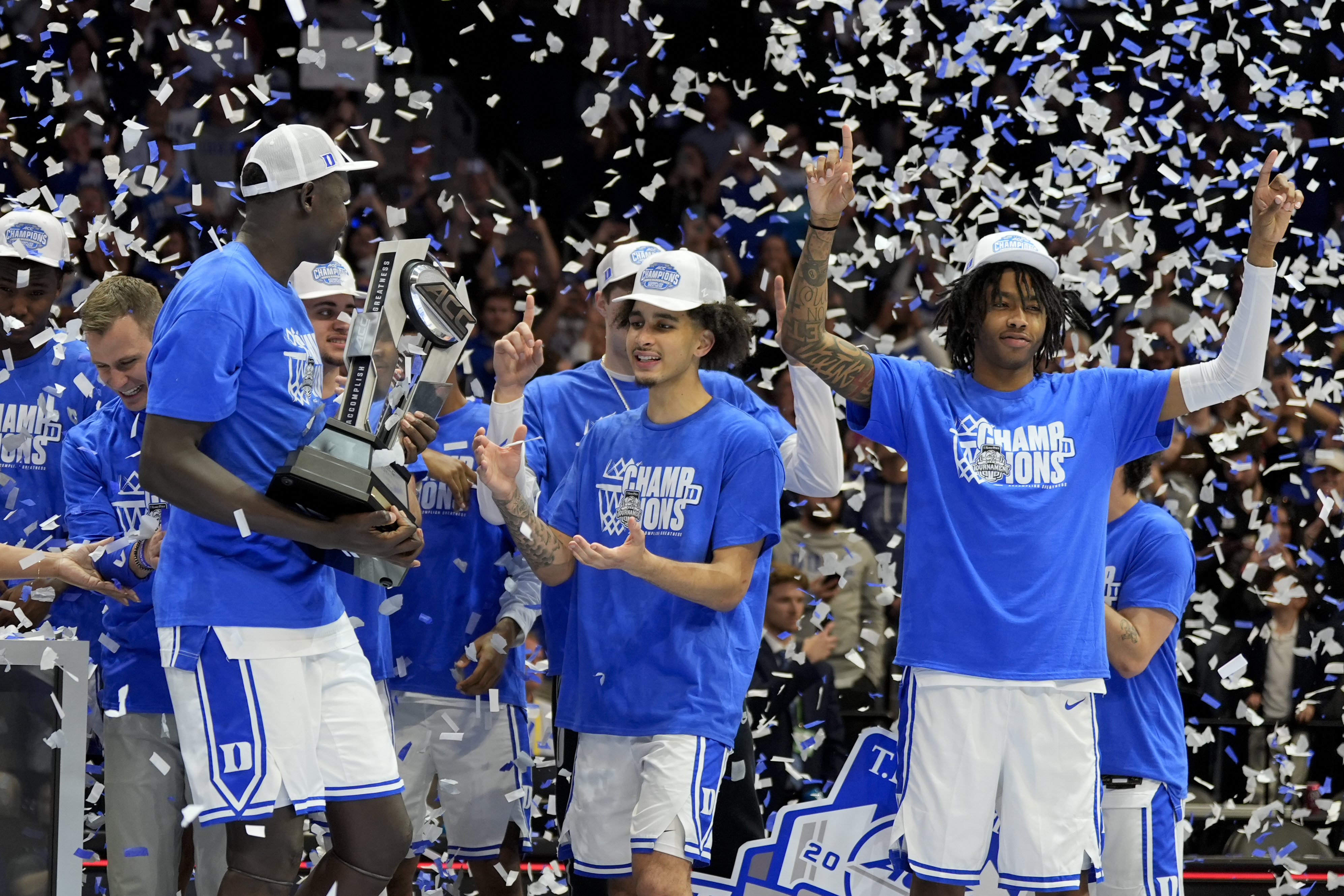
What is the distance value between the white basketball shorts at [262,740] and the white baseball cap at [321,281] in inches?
62.9

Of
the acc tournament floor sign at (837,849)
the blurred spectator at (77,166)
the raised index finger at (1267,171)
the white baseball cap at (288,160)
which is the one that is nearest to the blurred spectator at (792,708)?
the acc tournament floor sign at (837,849)

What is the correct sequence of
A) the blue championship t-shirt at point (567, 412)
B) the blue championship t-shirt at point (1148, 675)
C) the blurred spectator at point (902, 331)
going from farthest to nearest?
1. the blurred spectator at point (902, 331)
2. the blue championship t-shirt at point (567, 412)
3. the blue championship t-shirt at point (1148, 675)

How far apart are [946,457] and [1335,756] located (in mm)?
3459

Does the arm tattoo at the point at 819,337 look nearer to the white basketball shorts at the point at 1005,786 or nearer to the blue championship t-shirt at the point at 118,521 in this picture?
the white basketball shorts at the point at 1005,786

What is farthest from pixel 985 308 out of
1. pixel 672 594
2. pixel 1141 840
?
pixel 1141 840

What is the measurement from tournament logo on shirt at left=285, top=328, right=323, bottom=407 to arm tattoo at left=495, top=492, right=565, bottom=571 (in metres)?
0.69

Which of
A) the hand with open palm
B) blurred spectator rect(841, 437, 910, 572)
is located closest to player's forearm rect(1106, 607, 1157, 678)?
the hand with open palm

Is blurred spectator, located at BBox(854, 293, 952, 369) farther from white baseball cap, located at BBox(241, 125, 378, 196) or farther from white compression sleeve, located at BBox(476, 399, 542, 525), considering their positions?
white baseball cap, located at BBox(241, 125, 378, 196)

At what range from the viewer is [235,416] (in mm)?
3258

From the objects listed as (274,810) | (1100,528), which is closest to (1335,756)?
(1100,528)

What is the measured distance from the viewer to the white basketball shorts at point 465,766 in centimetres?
470

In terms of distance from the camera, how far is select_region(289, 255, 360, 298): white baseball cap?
4.57 meters

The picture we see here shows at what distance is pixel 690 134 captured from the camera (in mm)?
8227

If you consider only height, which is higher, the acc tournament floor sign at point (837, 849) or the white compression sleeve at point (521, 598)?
the white compression sleeve at point (521, 598)
